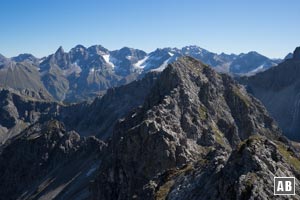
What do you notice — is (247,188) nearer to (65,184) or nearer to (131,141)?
(131,141)

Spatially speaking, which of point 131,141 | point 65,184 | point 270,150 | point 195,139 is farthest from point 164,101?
point 270,150

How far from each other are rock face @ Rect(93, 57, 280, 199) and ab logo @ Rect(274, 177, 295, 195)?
48.6 feet

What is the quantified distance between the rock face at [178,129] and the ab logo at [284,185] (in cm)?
1483

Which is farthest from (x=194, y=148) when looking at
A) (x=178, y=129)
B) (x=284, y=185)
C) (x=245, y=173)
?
(x=284, y=185)

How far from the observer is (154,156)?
101 metres

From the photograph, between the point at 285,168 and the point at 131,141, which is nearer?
the point at 285,168

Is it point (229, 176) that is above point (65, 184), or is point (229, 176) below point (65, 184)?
above

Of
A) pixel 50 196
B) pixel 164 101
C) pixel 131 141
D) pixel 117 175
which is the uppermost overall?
pixel 164 101

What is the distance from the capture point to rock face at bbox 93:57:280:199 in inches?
3932

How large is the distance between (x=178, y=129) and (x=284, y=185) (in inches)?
2426

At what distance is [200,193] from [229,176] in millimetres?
7505

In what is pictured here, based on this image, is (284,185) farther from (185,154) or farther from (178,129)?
(178,129)

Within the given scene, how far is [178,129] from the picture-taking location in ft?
365

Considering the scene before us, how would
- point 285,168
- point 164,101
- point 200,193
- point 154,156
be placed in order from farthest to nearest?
point 164,101 < point 154,156 < point 200,193 < point 285,168
